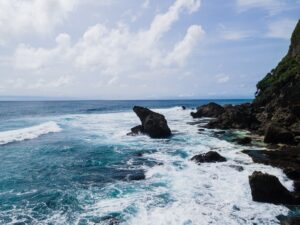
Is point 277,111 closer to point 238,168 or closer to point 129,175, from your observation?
point 238,168

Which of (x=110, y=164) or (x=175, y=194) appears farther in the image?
(x=110, y=164)

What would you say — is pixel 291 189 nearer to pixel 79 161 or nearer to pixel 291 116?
pixel 79 161

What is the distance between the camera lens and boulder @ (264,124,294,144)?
33500 mm

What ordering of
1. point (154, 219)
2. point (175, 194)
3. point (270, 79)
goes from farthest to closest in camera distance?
point (270, 79)
point (175, 194)
point (154, 219)

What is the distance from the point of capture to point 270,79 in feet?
204

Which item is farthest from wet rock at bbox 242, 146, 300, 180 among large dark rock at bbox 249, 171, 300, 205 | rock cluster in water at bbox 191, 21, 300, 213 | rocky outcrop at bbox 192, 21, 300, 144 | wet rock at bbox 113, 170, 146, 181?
wet rock at bbox 113, 170, 146, 181

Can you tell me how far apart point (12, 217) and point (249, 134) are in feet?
107

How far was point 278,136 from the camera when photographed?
3388 cm

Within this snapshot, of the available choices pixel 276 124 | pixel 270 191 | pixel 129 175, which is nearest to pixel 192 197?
pixel 270 191

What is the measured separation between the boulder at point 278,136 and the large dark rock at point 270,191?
53.3 ft

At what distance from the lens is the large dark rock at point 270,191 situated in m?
18.3

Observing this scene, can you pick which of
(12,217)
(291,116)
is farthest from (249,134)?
(12,217)

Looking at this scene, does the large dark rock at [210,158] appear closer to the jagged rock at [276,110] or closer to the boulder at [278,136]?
the boulder at [278,136]

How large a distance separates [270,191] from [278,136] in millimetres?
16989
